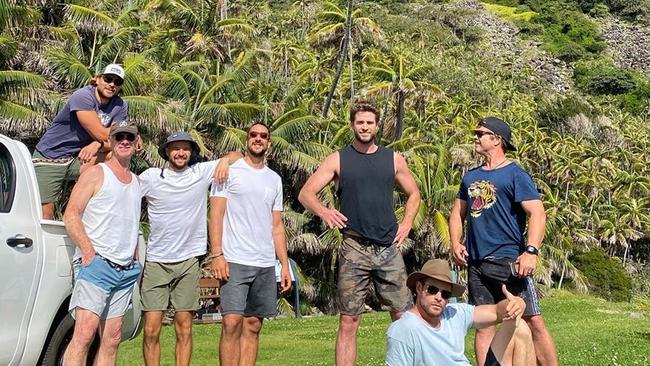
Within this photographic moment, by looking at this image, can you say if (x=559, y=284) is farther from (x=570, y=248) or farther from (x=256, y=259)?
(x=256, y=259)

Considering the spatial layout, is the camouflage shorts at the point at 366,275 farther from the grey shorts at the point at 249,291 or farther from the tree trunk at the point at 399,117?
the tree trunk at the point at 399,117

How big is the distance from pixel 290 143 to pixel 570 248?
3160 cm

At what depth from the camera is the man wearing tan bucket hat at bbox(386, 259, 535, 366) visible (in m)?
4.62

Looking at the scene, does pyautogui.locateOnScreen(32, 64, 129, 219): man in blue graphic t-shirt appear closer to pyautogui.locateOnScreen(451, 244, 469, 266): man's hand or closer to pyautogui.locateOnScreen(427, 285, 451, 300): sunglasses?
pyautogui.locateOnScreen(451, 244, 469, 266): man's hand

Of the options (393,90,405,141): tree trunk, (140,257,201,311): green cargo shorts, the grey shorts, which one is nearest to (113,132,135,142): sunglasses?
(140,257,201,311): green cargo shorts

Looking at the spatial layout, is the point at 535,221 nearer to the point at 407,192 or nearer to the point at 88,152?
the point at 407,192

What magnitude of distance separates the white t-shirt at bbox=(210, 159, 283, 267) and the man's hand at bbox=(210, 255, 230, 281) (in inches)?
3.1

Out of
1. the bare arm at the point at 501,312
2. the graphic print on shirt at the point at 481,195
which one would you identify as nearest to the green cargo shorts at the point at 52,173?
the graphic print on shirt at the point at 481,195

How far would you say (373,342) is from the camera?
Result: 46.2ft

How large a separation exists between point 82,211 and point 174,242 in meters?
1.07

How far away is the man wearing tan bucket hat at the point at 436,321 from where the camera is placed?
4617 millimetres

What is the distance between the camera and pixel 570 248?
2206 inches

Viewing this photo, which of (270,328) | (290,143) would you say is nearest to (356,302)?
(270,328)

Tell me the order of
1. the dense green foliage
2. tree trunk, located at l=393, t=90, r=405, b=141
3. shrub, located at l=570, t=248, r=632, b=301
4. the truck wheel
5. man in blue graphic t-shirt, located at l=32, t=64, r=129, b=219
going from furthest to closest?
shrub, located at l=570, t=248, r=632, b=301 < tree trunk, located at l=393, t=90, r=405, b=141 < the dense green foliage < man in blue graphic t-shirt, located at l=32, t=64, r=129, b=219 < the truck wheel
